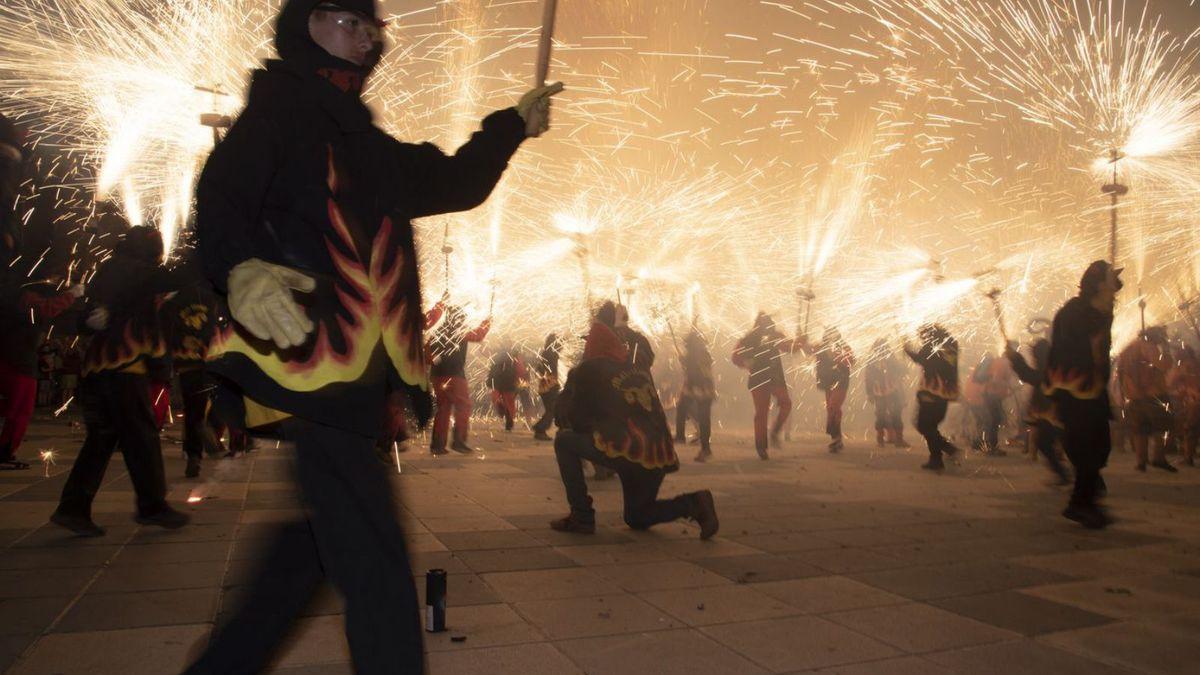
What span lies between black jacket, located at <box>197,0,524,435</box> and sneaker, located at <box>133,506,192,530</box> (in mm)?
4035

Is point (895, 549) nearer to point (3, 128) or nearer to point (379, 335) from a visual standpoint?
point (379, 335)

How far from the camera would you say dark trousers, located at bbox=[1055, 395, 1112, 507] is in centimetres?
677

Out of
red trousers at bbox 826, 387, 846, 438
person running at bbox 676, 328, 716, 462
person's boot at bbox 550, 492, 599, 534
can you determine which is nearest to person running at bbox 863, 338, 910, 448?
red trousers at bbox 826, 387, 846, 438

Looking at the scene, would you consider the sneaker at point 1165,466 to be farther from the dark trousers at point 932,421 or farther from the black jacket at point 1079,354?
the black jacket at point 1079,354

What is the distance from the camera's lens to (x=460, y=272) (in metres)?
14.2

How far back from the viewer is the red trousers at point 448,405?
38.8 ft

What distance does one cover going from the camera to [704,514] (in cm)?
588

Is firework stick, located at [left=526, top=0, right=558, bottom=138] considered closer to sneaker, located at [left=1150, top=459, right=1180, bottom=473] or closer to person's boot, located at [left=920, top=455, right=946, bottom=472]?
person's boot, located at [left=920, top=455, right=946, bottom=472]

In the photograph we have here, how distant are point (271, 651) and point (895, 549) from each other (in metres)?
4.33

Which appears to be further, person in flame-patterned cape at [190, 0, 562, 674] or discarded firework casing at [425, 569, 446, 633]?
discarded firework casing at [425, 569, 446, 633]

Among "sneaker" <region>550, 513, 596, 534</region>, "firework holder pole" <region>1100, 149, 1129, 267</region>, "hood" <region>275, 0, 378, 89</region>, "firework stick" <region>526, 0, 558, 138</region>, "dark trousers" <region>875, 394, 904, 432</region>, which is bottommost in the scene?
"sneaker" <region>550, 513, 596, 534</region>

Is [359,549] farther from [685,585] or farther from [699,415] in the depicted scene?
[699,415]


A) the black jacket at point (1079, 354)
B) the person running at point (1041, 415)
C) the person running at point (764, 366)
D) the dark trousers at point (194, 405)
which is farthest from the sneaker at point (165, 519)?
the person running at point (764, 366)

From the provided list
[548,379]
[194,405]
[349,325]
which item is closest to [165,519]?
[194,405]
